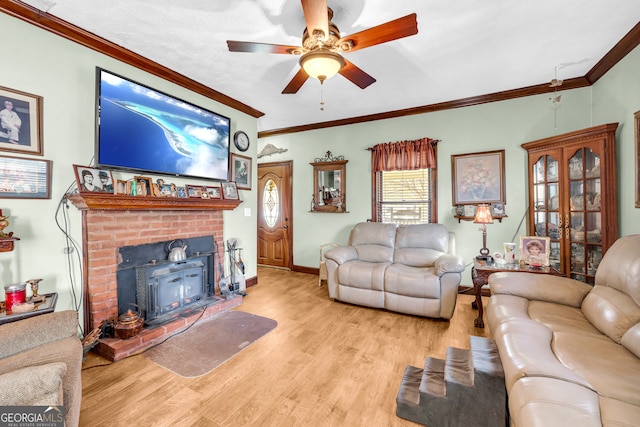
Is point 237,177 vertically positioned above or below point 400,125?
below

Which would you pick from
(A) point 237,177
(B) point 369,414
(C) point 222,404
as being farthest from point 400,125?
(C) point 222,404

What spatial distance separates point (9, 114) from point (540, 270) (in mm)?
4679

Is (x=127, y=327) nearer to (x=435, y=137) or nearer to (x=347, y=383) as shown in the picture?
(x=347, y=383)

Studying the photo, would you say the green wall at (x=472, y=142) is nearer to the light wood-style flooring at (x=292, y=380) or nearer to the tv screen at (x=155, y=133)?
the light wood-style flooring at (x=292, y=380)

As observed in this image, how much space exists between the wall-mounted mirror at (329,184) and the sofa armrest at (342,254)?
111 cm

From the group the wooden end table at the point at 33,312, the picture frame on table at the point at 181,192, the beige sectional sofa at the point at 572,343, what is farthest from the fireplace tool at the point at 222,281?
the beige sectional sofa at the point at 572,343

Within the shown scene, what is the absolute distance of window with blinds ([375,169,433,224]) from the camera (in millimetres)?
4074

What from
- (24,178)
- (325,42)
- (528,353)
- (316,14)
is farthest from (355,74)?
(24,178)

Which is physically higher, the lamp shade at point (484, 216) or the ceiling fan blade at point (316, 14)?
the ceiling fan blade at point (316, 14)

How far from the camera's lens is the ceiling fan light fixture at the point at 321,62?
187 cm

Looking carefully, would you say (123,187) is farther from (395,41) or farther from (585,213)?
(585,213)

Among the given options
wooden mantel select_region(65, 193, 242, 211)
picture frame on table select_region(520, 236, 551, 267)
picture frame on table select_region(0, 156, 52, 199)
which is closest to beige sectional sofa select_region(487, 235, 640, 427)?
picture frame on table select_region(520, 236, 551, 267)

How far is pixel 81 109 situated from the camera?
2.33 m

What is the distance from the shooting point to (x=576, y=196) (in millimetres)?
2926
